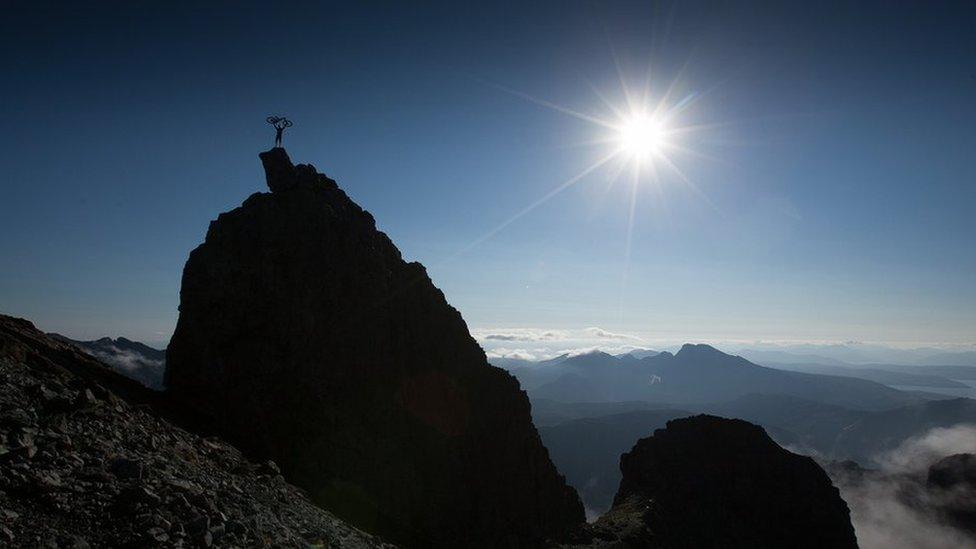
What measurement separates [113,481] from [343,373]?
33.8 m

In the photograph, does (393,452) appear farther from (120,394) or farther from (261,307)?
(120,394)

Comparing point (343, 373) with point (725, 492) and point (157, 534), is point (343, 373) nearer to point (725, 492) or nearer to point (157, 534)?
point (157, 534)

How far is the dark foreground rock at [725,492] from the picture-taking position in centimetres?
8094

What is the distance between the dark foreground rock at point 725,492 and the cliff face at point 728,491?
17 centimetres

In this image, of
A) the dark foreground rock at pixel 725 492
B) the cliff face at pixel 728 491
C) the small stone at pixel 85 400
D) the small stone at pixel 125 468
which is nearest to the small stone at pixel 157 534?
the small stone at pixel 125 468

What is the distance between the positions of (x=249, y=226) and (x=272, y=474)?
1106 inches

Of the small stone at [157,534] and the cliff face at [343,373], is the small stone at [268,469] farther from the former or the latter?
the small stone at [157,534]

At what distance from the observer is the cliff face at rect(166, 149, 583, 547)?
152 feet

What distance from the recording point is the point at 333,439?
158 ft

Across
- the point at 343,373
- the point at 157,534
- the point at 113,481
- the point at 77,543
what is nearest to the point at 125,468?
the point at 113,481

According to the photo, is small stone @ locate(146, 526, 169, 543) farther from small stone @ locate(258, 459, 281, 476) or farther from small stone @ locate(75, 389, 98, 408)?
small stone @ locate(258, 459, 281, 476)

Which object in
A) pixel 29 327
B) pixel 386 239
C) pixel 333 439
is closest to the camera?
pixel 29 327

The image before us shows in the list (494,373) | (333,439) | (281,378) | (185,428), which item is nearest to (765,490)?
(494,373)

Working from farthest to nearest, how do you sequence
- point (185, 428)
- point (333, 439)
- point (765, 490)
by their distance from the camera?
point (765, 490)
point (333, 439)
point (185, 428)
